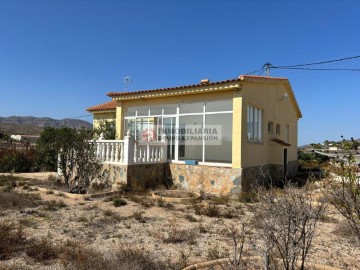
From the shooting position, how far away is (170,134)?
13852mm

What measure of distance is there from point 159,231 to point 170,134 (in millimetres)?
7884

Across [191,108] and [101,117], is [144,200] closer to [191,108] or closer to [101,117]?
[191,108]

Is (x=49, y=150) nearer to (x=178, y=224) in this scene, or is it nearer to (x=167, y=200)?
(x=167, y=200)

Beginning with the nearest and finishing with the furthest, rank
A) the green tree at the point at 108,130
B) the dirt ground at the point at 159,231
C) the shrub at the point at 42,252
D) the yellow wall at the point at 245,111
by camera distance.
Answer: the shrub at the point at 42,252
the dirt ground at the point at 159,231
the yellow wall at the point at 245,111
the green tree at the point at 108,130

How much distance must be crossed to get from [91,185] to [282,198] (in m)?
9.26

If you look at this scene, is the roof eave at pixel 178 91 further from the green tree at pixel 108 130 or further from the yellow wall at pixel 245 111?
the green tree at pixel 108 130

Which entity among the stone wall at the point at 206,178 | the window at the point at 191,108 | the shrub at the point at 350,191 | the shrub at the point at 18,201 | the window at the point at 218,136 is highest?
the window at the point at 191,108

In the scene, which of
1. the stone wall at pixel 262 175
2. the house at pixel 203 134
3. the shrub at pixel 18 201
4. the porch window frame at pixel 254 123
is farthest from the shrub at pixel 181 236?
the porch window frame at pixel 254 123

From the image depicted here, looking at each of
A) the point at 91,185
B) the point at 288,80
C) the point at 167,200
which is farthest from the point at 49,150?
the point at 288,80

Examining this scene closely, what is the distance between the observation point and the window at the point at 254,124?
12227 millimetres

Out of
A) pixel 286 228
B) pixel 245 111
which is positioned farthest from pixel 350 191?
pixel 245 111

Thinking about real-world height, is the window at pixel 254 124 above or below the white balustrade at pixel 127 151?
above

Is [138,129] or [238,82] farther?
[138,129]

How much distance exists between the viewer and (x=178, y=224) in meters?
6.96
